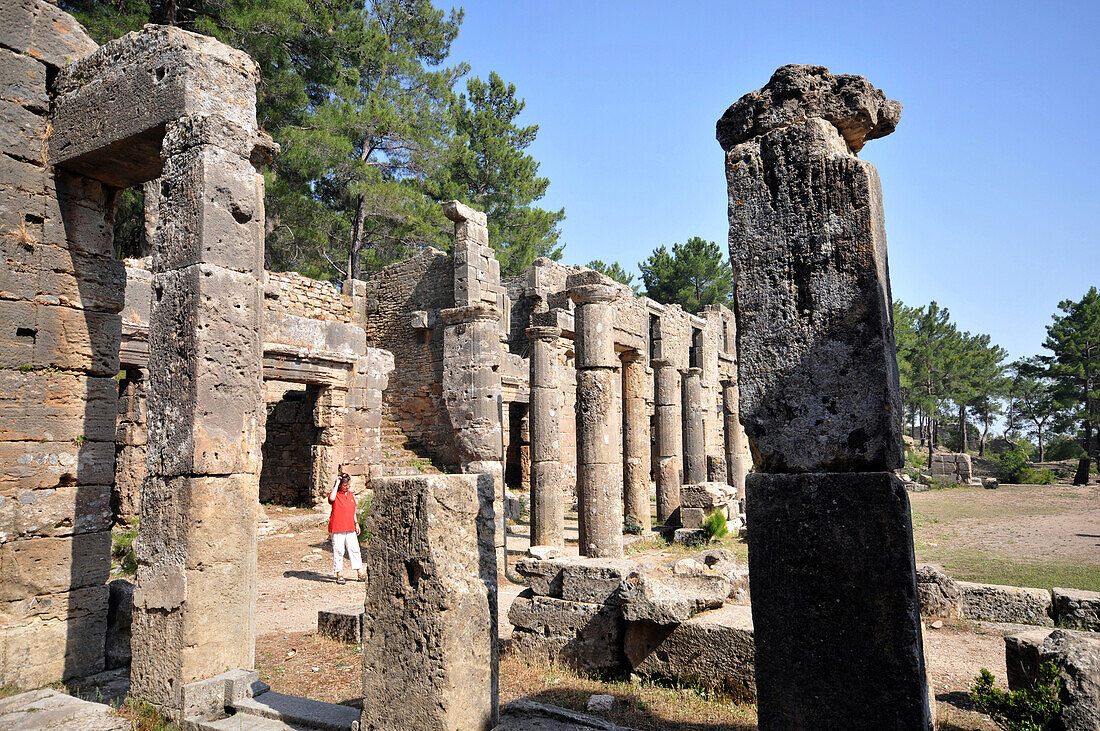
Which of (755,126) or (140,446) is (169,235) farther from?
(140,446)

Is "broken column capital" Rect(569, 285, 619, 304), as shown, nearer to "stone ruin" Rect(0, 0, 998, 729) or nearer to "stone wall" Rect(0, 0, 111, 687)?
"stone ruin" Rect(0, 0, 998, 729)

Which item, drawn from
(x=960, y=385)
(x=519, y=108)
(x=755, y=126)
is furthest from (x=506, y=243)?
(x=960, y=385)

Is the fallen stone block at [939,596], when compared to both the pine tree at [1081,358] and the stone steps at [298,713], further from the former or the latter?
the pine tree at [1081,358]

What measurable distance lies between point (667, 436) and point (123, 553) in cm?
1147

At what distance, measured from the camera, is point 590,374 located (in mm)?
11836

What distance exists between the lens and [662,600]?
18.9ft

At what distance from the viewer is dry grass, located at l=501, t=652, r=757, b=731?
4.90 metres

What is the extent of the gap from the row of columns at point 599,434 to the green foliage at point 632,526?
24 millimetres

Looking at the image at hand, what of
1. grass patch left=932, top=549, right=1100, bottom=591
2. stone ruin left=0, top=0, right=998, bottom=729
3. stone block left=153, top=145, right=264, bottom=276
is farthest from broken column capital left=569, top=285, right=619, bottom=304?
stone block left=153, top=145, right=264, bottom=276

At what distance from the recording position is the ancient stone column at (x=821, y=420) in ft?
9.30

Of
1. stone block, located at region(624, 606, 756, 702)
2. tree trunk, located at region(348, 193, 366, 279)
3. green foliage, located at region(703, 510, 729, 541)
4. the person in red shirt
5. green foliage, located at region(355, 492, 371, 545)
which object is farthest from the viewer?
tree trunk, located at region(348, 193, 366, 279)

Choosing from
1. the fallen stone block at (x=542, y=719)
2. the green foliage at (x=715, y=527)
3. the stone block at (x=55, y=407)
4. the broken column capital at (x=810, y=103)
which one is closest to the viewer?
the broken column capital at (x=810, y=103)

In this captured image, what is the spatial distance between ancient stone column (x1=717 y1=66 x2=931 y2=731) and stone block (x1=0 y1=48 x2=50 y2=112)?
630 cm

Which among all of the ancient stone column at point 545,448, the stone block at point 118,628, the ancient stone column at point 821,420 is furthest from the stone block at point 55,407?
the ancient stone column at point 545,448
